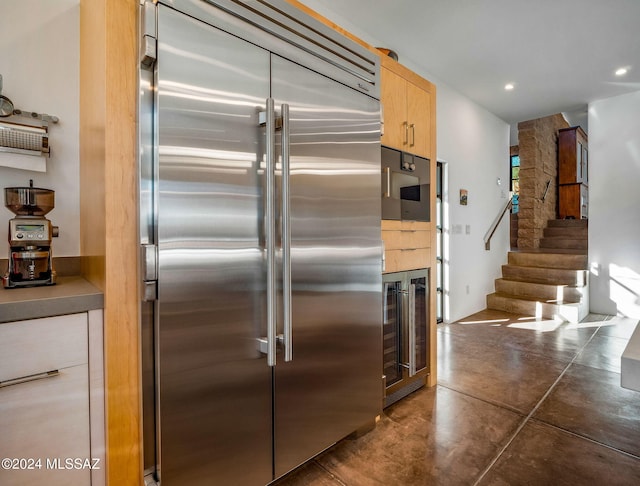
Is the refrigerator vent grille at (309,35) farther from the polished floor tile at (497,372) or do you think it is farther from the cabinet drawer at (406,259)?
the polished floor tile at (497,372)

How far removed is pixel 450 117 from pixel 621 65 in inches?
73.3

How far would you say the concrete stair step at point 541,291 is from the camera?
4.71 meters

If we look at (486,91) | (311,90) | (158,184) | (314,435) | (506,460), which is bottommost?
(506,460)

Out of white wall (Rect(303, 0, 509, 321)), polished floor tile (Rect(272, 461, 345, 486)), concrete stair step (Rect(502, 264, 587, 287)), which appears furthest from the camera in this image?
concrete stair step (Rect(502, 264, 587, 287))

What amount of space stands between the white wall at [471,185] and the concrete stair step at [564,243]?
155 centimetres

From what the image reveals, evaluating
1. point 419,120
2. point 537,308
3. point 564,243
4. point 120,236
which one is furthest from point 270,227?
point 564,243

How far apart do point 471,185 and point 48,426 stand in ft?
16.3

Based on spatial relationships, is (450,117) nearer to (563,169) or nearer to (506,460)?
(506,460)

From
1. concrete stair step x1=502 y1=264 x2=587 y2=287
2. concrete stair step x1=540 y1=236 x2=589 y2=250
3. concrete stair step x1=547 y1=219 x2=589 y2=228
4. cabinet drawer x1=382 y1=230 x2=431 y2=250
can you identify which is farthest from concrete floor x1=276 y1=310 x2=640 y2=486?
concrete stair step x1=547 y1=219 x2=589 y2=228

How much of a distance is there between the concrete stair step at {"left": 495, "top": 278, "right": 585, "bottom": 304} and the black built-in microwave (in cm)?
352

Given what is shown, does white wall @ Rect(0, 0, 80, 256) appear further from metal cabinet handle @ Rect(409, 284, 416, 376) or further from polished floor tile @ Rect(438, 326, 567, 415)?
polished floor tile @ Rect(438, 326, 567, 415)

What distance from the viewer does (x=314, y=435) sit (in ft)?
5.16

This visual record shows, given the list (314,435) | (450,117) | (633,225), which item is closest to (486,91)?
(450,117)

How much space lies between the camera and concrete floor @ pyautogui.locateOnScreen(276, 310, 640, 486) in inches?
64.7
